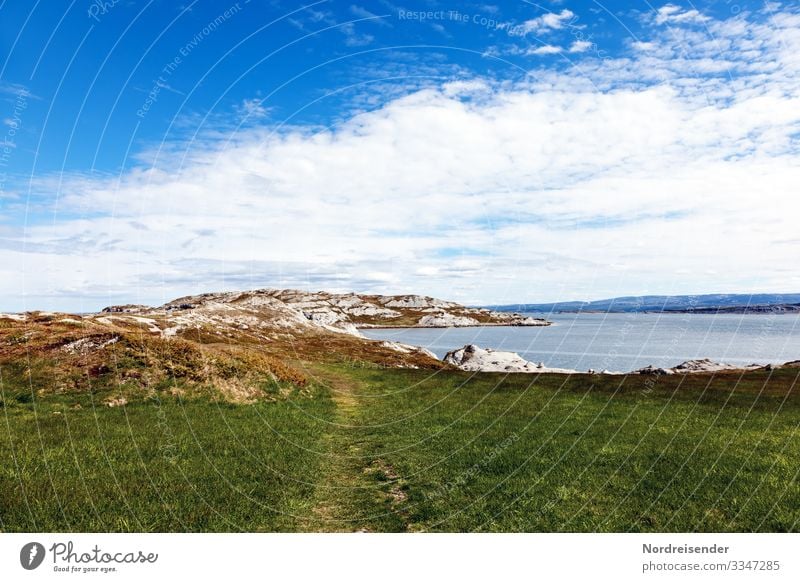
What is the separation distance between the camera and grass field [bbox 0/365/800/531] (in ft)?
40.8

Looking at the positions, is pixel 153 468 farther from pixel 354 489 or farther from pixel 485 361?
pixel 485 361

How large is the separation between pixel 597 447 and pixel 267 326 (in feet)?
405

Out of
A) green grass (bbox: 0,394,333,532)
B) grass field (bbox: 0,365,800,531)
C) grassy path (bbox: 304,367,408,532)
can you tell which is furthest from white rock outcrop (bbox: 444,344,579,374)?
green grass (bbox: 0,394,333,532)

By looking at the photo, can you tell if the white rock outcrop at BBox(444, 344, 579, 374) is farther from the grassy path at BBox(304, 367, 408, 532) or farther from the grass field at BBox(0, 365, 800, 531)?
the grassy path at BBox(304, 367, 408, 532)

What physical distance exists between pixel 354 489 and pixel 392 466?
9.05ft

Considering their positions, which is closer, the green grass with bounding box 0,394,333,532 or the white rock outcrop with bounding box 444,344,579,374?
the green grass with bounding box 0,394,333,532

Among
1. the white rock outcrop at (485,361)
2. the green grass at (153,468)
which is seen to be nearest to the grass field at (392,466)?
the green grass at (153,468)

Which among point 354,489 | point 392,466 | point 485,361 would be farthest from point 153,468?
point 485,361

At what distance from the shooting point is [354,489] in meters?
15.5

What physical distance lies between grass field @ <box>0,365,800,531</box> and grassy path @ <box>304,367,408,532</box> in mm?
78

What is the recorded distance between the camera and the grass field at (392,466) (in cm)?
1242

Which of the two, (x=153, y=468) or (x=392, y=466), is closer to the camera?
(x=153, y=468)

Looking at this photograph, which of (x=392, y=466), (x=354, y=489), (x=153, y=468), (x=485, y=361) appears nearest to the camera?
(x=354, y=489)
